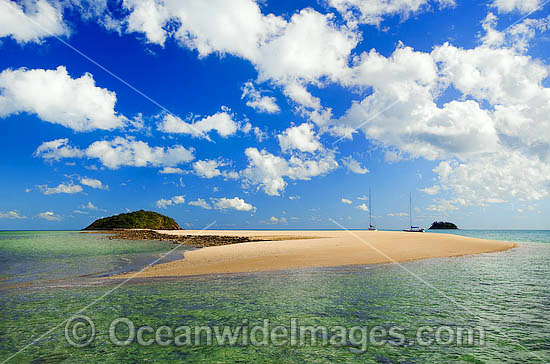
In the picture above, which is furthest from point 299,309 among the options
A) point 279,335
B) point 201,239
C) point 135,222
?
point 135,222

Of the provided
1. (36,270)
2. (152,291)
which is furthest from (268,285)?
(36,270)

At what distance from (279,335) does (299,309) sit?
2.94 metres

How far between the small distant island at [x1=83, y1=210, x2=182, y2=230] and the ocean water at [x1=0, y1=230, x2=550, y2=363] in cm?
15519

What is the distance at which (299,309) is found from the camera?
12.9 metres

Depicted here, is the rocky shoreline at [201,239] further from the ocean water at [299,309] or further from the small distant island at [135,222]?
the small distant island at [135,222]

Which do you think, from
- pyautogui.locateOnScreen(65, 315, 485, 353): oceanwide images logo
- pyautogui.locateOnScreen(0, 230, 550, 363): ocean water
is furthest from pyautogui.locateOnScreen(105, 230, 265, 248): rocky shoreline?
pyautogui.locateOnScreen(65, 315, 485, 353): oceanwide images logo

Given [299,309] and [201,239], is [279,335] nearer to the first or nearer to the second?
[299,309]

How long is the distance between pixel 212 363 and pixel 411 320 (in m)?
7.19

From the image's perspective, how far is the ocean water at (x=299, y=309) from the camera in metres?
8.66

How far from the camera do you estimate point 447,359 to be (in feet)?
27.3

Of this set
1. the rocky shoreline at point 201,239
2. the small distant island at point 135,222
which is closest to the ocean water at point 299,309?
the rocky shoreline at point 201,239

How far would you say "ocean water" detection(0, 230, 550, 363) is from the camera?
341 inches

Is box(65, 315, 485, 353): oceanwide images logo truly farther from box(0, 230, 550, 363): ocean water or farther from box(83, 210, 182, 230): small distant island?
box(83, 210, 182, 230): small distant island

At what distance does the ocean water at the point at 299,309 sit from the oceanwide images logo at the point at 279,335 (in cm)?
20
